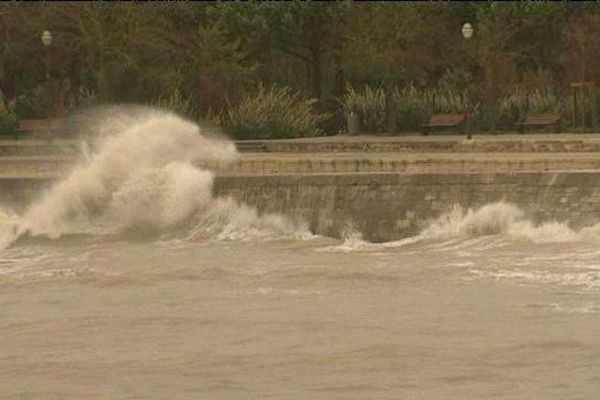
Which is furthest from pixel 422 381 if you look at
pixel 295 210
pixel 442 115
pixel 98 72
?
pixel 98 72

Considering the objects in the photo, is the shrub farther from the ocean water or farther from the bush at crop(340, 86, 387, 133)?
the ocean water

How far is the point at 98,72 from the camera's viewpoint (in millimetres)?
45906

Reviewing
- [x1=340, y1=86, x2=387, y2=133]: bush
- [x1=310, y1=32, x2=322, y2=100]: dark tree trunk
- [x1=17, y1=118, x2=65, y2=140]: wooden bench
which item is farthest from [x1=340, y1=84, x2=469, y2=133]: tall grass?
[x1=310, y1=32, x2=322, y2=100]: dark tree trunk

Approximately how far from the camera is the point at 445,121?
4062cm

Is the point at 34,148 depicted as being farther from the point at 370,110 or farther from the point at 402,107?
the point at 402,107

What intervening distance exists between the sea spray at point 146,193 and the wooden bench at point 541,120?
25.3 ft

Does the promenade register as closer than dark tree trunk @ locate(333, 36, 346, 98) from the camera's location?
Yes

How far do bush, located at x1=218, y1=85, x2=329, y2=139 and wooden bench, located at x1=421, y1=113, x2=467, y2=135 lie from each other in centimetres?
232

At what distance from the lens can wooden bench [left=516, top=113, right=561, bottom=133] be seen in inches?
1550

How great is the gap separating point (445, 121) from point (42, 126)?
27.3 feet

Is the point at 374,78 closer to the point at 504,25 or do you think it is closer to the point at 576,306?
the point at 504,25

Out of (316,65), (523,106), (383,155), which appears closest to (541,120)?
(523,106)

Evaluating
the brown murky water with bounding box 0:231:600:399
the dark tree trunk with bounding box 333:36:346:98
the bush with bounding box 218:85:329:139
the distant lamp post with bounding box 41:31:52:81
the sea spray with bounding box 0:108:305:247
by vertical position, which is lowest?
the brown murky water with bounding box 0:231:600:399

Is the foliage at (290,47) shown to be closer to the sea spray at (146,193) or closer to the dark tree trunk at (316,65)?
the dark tree trunk at (316,65)
